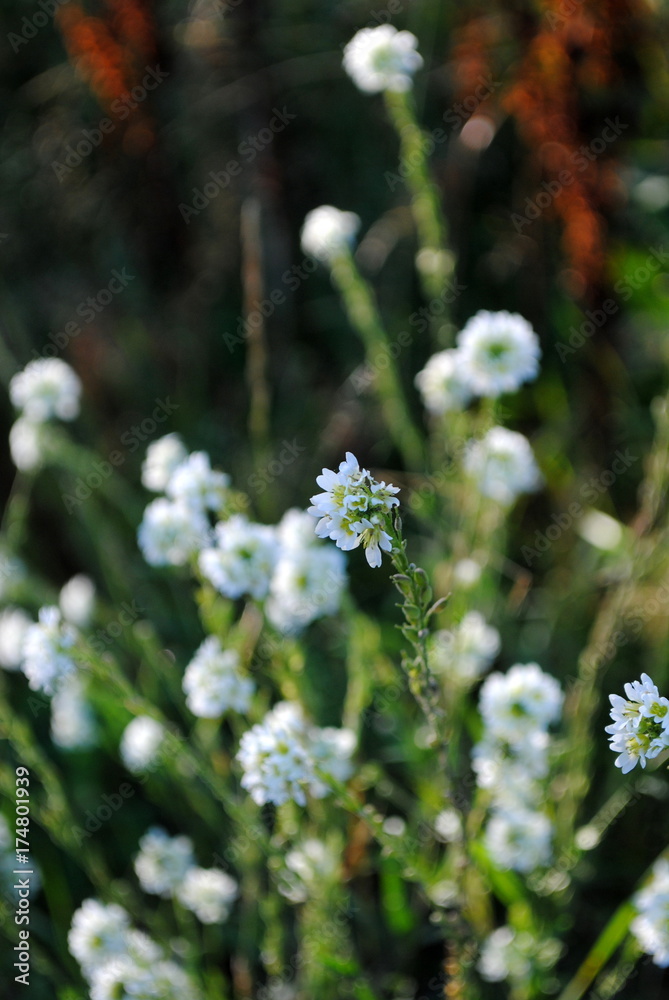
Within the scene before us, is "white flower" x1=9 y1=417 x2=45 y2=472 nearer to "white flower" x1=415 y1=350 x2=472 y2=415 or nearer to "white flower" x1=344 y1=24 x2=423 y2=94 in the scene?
"white flower" x1=415 y1=350 x2=472 y2=415

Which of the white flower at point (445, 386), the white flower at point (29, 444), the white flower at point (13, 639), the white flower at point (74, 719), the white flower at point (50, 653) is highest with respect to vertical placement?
the white flower at point (50, 653)

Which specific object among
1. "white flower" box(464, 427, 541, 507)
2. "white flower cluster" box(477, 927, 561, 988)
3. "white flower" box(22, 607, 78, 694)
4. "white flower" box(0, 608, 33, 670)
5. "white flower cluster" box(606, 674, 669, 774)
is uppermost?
"white flower cluster" box(606, 674, 669, 774)

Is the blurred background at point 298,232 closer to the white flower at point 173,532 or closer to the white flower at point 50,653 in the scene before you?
the white flower at point 173,532

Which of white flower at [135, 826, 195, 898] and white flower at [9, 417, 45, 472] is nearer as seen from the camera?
white flower at [135, 826, 195, 898]

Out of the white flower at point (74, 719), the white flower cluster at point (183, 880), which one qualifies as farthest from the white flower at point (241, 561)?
the white flower at point (74, 719)

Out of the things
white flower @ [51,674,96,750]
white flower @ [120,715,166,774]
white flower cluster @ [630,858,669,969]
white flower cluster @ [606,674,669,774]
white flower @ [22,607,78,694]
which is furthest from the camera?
white flower @ [51,674,96,750]

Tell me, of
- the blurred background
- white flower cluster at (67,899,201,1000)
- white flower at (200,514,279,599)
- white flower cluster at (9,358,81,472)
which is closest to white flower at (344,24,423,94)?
the blurred background

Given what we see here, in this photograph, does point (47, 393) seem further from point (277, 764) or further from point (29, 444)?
point (277, 764)

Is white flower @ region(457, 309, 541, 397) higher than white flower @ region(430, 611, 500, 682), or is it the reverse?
white flower @ region(457, 309, 541, 397)
